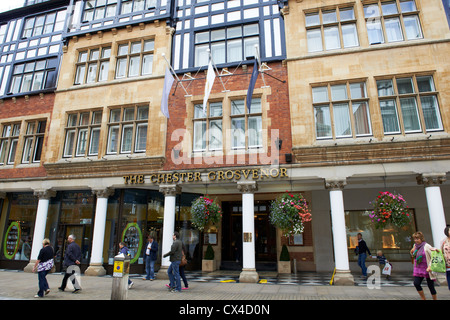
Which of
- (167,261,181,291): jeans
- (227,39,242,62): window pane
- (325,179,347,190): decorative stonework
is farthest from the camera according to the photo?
(227,39,242,62): window pane

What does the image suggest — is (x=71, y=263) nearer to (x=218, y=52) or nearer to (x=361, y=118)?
(x=218, y=52)

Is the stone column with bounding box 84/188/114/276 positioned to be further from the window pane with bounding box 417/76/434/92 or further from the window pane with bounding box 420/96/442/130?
the window pane with bounding box 417/76/434/92

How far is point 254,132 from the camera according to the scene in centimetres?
1245

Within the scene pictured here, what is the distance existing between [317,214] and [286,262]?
298 centimetres

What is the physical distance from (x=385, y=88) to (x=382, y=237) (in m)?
7.46

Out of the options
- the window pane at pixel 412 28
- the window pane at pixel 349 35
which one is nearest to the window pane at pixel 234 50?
the window pane at pixel 349 35

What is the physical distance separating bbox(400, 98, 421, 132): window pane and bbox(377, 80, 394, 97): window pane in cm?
59

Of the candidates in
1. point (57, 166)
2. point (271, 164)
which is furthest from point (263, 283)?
point (57, 166)

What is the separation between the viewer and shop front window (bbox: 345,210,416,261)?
45.6 feet

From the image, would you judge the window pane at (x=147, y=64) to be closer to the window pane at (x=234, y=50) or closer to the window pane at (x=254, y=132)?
the window pane at (x=234, y=50)

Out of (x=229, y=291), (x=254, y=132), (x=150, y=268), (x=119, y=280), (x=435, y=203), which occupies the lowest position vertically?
(x=229, y=291)

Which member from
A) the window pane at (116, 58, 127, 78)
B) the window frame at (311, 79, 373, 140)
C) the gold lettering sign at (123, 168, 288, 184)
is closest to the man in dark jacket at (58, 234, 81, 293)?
the gold lettering sign at (123, 168, 288, 184)

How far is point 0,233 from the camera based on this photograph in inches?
622

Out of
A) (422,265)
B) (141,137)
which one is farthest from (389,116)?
(141,137)
